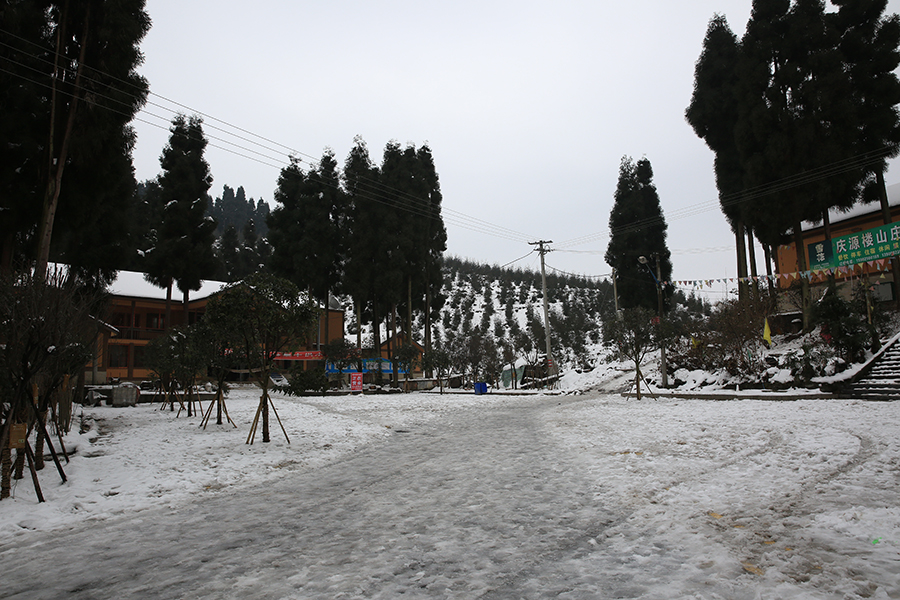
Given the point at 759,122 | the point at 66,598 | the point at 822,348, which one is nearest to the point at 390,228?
the point at 759,122

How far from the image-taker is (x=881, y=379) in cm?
1498

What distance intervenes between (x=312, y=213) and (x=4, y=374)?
30.8 m

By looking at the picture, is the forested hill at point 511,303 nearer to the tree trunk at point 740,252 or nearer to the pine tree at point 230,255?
the pine tree at point 230,255

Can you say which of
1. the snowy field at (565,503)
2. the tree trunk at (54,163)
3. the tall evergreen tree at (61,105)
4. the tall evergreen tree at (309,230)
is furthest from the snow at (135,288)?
the snowy field at (565,503)

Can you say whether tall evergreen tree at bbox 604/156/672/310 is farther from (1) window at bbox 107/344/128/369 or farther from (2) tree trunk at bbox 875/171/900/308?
(1) window at bbox 107/344/128/369

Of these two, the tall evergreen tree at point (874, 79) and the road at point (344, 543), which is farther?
the tall evergreen tree at point (874, 79)

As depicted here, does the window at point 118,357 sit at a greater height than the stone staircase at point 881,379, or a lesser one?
greater

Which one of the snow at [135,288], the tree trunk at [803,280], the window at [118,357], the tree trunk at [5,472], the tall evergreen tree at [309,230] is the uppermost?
the tall evergreen tree at [309,230]

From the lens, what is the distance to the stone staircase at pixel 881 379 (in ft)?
45.6

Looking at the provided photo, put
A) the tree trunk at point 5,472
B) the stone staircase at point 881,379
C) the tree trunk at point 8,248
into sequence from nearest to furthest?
the tree trunk at point 5,472
the tree trunk at point 8,248
the stone staircase at point 881,379

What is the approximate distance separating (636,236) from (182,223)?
30672mm

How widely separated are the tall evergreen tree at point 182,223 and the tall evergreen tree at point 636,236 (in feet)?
92.1

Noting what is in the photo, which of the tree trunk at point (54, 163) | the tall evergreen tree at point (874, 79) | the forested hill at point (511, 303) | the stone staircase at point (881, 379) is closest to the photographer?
the tree trunk at point (54, 163)

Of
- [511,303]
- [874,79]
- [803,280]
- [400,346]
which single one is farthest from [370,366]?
[511,303]
